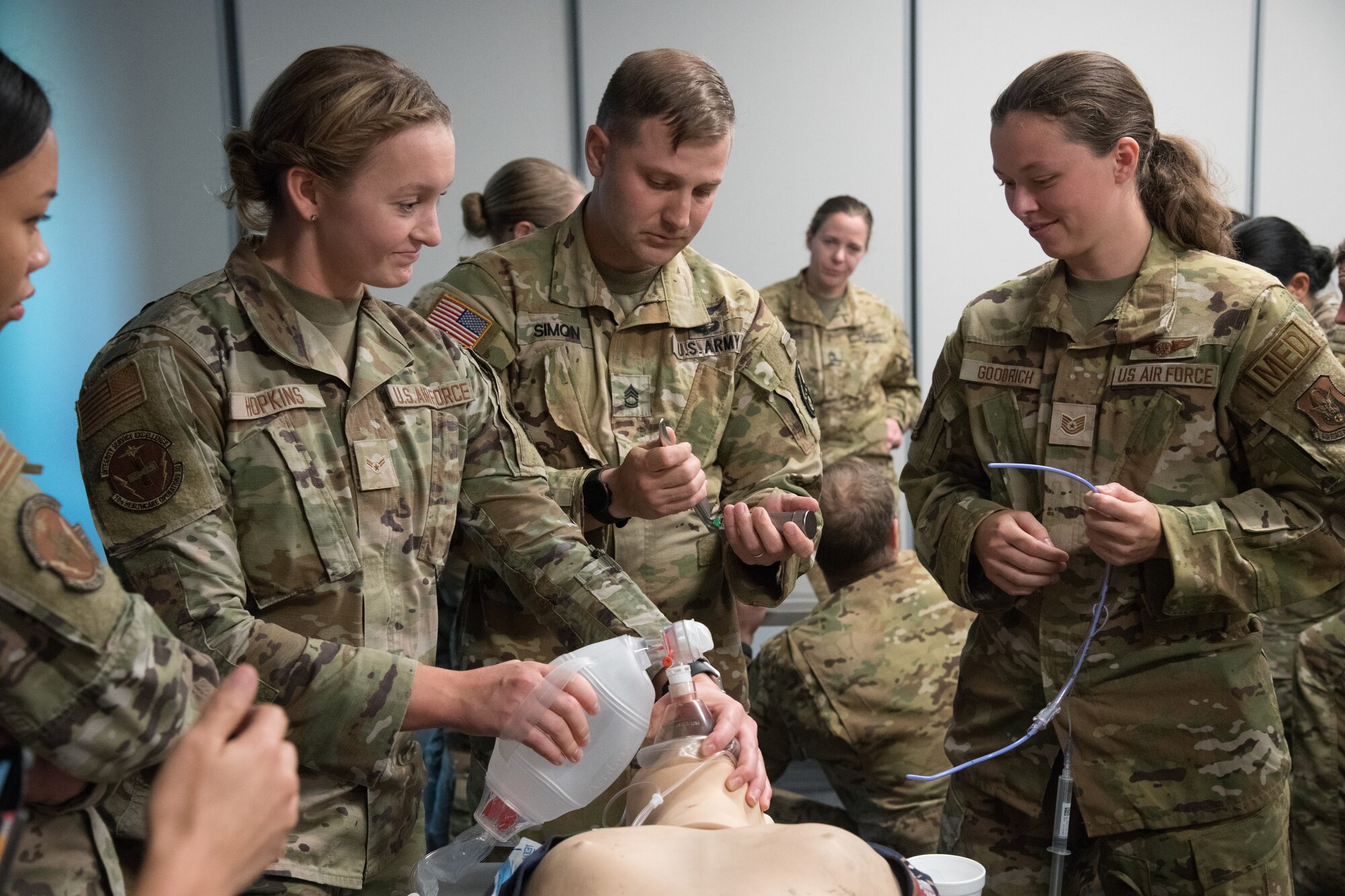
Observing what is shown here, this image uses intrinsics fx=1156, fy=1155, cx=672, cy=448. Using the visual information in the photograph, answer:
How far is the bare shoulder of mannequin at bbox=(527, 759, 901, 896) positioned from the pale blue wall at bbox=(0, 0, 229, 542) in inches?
58.8

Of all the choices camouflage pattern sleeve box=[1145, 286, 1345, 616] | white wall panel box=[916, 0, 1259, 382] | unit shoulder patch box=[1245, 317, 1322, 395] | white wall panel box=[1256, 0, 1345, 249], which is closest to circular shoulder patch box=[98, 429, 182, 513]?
camouflage pattern sleeve box=[1145, 286, 1345, 616]

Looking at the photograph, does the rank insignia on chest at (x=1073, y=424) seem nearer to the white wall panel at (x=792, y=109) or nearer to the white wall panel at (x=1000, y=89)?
the white wall panel at (x=792, y=109)

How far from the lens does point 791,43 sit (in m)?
5.10

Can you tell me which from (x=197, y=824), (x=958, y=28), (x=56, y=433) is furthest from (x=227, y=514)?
(x=958, y=28)

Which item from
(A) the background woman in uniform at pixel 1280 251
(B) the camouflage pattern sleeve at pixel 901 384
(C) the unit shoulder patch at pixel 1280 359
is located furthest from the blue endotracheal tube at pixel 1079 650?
(B) the camouflage pattern sleeve at pixel 901 384

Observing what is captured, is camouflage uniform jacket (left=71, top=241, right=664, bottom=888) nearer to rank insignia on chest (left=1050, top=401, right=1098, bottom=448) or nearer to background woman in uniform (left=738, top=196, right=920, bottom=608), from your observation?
rank insignia on chest (left=1050, top=401, right=1098, bottom=448)

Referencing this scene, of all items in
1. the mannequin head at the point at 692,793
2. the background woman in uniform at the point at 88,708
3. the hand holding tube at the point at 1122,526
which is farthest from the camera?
the hand holding tube at the point at 1122,526

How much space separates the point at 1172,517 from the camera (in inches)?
62.0

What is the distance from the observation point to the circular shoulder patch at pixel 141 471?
1.17 meters

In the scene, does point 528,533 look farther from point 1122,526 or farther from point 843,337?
point 843,337

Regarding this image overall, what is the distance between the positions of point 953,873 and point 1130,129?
107 cm

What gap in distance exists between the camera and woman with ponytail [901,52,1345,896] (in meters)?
1.59

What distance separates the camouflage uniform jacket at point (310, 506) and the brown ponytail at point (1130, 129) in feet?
2.95

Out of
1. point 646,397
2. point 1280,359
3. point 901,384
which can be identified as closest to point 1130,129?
point 1280,359
